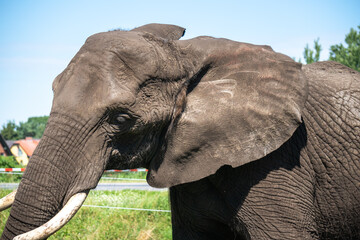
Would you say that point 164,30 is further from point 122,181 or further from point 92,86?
point 122,181

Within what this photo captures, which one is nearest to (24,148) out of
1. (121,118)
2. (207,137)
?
(207,137)

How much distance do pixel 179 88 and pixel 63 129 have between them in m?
0.94

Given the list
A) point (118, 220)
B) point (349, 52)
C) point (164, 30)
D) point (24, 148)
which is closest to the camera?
point (164, 30)

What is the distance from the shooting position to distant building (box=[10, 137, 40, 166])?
182ft

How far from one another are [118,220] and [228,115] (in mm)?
4144

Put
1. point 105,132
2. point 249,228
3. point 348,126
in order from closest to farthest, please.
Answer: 1. point 105,132
2. point 249,228
3. point 348,126

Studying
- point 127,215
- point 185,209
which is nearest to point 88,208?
point 127,215

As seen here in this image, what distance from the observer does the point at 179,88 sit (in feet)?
11.1

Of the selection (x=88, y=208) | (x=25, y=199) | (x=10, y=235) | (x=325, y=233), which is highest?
(x=25, y=199)

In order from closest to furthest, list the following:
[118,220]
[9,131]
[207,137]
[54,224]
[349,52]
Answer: [54,224]
[207,137]
[118,220]
[349,52]
[9,131]

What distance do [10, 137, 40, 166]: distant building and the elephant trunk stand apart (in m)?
52.3

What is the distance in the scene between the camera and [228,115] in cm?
343

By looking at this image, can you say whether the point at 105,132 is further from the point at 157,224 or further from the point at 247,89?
the point at 157,224

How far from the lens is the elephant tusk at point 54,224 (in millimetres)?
2586
